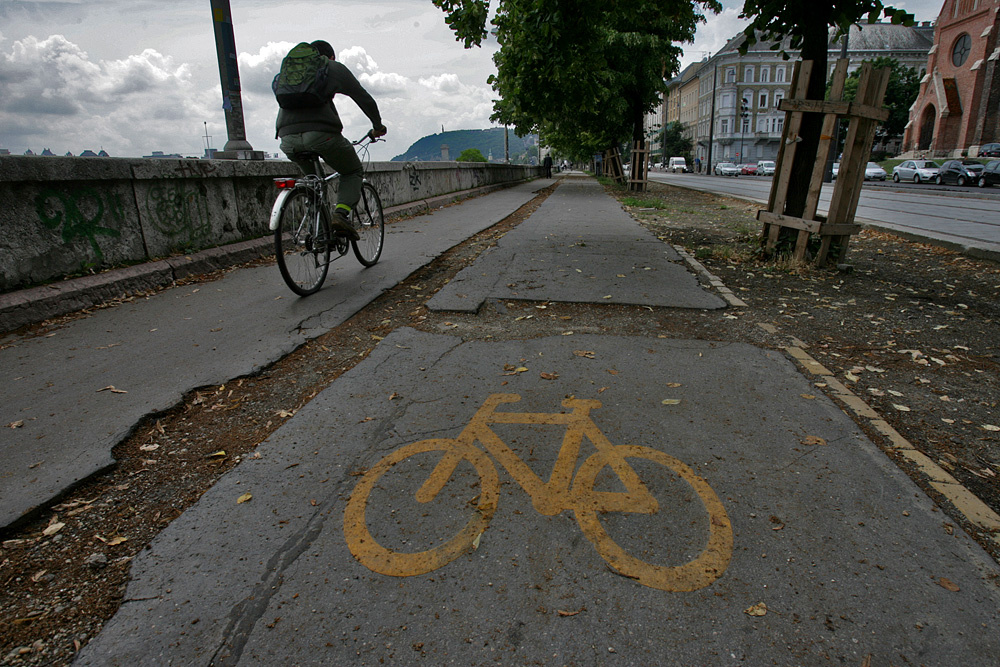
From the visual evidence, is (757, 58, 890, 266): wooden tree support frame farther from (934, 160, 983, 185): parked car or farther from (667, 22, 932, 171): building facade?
(667, 22, 932, 171): building facade

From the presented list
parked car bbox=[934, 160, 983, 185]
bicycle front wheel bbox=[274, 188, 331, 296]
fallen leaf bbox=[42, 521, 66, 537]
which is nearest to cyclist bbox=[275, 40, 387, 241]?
bicycle front wheel bbox=[274, 188, 331, 296]

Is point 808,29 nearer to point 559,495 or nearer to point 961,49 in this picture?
point 559,495

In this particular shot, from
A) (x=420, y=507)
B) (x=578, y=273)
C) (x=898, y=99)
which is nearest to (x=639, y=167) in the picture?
(x=578, y=273)

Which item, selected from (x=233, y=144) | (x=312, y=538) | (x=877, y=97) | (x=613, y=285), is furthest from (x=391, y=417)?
(x=233, y=144)

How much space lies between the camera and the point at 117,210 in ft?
18.6

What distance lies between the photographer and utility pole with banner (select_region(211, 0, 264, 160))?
7.93m

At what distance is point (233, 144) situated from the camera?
859 centimetres

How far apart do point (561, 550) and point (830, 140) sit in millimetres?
6382

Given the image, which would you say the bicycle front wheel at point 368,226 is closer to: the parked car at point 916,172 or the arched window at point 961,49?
the parked car at point 916,172

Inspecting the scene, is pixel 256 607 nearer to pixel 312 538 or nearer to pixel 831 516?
pixel 312 538

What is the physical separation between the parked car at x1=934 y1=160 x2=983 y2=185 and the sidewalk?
33932 millimetres

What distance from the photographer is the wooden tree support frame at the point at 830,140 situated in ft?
20.7

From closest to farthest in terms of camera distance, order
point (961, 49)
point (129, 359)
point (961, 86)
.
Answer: point (129, 359)
point (961, 86)
point (961, 49)

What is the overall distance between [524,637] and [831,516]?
4.33 feet
